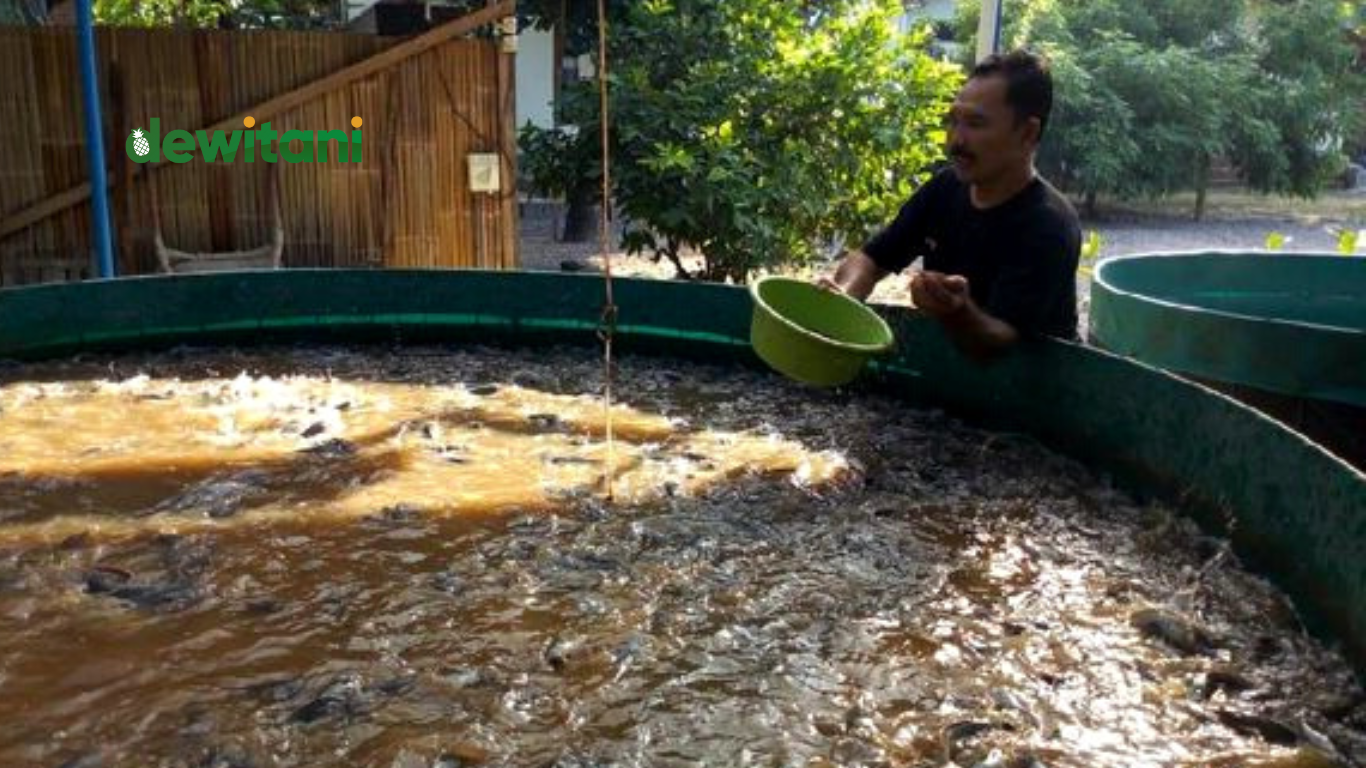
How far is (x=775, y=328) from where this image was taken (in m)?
3.44

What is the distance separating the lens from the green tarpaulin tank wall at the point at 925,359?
8.26ft

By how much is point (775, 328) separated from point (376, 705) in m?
1.69

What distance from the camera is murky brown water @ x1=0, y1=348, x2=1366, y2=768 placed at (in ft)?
6.83

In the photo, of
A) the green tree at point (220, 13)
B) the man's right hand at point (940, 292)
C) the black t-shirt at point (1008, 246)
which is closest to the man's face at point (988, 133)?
the black t-shirt at point (1008, 246)

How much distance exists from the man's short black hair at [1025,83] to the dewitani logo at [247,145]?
175 inches

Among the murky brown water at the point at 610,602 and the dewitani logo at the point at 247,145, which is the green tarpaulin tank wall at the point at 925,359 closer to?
the murky brown water at the point at 610,602

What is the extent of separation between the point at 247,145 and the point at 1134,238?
37.8ft

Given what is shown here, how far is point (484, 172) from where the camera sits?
730cm

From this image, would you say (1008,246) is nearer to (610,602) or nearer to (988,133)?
(988,133)

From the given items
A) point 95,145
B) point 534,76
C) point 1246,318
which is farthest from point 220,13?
point 1246,318

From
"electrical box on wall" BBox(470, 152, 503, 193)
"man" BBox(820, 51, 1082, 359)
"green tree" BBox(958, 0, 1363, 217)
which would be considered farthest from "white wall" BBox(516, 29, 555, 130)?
"man" BBox(820, 51, 1082, 359)

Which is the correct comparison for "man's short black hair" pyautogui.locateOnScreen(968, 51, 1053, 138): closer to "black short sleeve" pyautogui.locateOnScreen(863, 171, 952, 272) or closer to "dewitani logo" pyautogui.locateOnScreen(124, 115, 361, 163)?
"black short sleeve" pyautogui.locateOnScreen(863, 171, 952, 272)

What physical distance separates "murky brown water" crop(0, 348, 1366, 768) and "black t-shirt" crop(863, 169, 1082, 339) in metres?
0.47

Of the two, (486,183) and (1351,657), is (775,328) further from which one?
(486,183)
